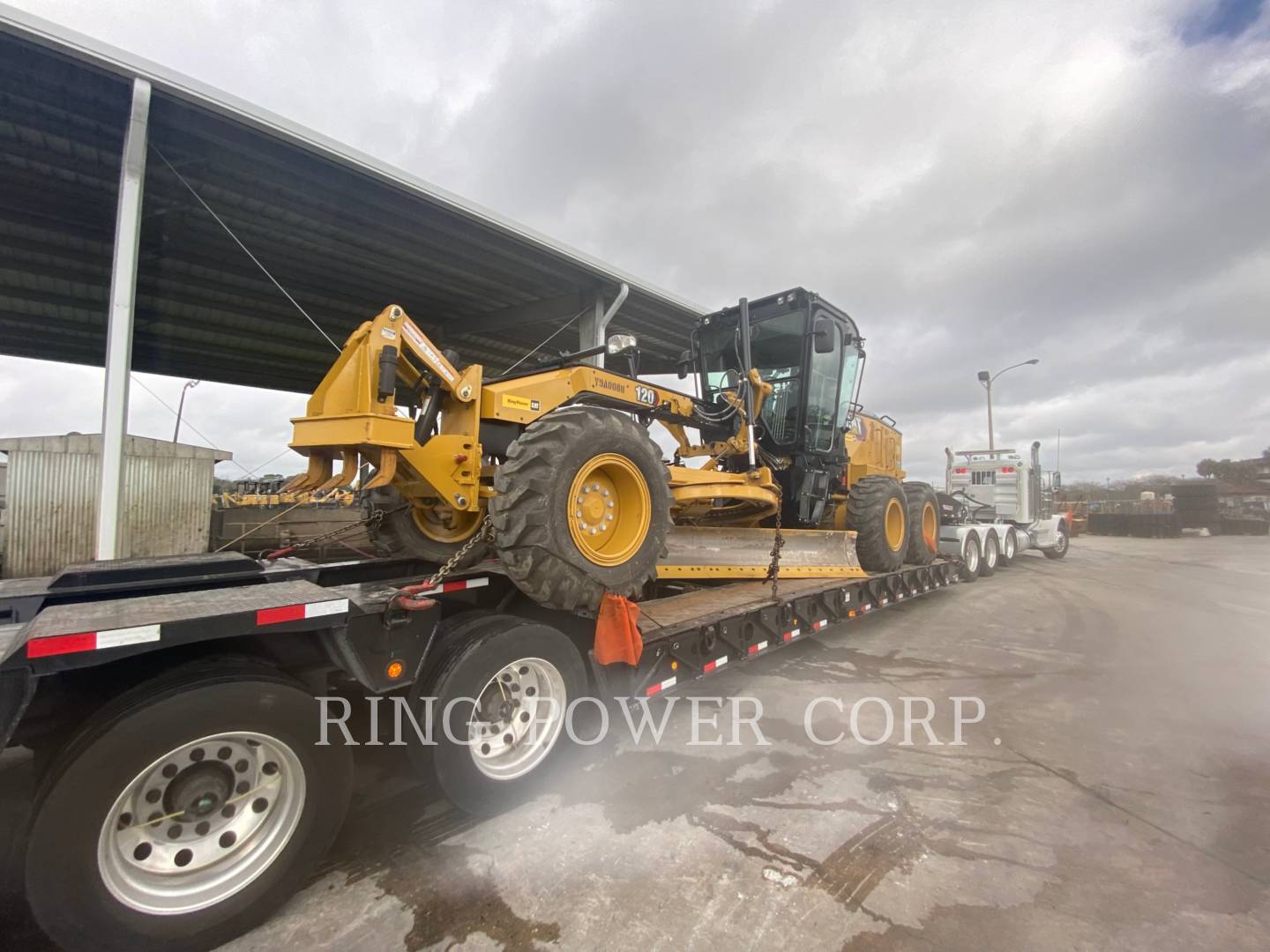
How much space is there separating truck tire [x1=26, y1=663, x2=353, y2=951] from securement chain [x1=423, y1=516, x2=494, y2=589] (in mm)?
850

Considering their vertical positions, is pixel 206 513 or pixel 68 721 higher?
pixel 206 513

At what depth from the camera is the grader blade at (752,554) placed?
4.99m

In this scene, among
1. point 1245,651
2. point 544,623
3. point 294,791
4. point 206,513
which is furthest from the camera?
point 206,513

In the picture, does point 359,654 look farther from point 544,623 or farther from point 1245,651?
point 1245,651

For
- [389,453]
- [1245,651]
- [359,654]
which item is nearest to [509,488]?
[389,453]

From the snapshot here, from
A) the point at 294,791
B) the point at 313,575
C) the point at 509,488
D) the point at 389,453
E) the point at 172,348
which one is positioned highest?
the point at 172,348

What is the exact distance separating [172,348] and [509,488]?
1241 cm

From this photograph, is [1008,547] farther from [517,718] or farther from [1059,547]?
[517,718]

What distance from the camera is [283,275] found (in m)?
9.10

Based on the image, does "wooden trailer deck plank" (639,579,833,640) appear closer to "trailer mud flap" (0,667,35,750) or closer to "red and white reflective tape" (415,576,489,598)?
"red and white reflective tape" (415,576,489,598)

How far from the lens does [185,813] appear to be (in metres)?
2.08

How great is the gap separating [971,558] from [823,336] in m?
8.12

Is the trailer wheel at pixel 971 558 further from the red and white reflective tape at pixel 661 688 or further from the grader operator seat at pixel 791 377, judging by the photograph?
the red and white reflective tape at pixel 661 688

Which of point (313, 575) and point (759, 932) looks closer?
point (759, 932)
